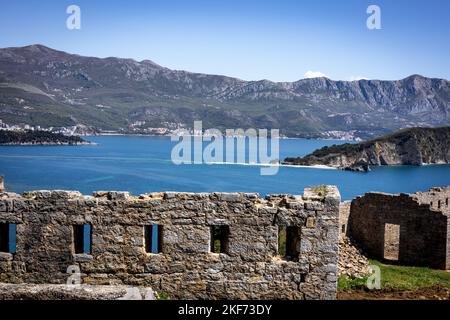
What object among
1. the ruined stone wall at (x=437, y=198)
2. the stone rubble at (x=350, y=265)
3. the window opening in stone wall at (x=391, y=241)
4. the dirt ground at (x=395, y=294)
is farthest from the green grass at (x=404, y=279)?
the ruined stone wall at (x=437, y=198)

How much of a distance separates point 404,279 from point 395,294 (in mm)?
5371

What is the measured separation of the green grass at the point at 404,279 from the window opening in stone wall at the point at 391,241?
7.10 feet

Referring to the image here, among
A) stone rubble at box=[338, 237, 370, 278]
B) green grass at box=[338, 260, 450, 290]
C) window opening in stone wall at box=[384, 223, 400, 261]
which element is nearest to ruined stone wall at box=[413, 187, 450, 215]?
window opening in stone wall at box=[384, 223, 400, 261]

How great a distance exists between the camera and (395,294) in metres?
14.4

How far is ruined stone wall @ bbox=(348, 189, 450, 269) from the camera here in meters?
25.8

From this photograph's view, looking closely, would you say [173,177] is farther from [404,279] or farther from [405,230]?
[404,279]

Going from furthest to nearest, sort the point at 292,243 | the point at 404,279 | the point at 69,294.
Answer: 1. the point at 404,279
2. the point at 292,243
3. the point at 69,294

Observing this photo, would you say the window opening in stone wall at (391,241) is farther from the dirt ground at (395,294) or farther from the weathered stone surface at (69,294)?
the weathered stone surface at (69,294)

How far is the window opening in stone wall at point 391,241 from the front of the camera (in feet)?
87.4

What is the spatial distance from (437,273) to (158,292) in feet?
50.5

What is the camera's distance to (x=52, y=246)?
12.0m

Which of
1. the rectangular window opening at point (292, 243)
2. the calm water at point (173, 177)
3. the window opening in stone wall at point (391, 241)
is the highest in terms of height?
the rectangular window opening at point (292, 243)

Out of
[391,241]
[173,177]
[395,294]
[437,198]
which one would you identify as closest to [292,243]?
[395,294]
